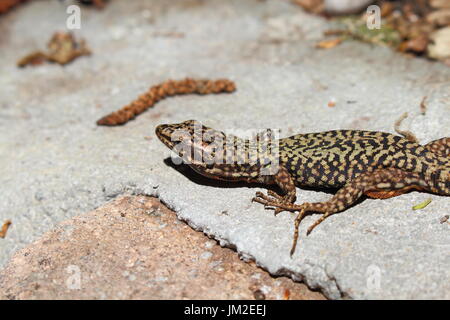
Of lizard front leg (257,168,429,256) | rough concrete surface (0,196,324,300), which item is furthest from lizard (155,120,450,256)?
rough concrete surface (0,196,324,300)

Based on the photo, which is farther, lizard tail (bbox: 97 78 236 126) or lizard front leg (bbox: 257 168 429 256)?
lizard tail (bbox: 97 78 236 126)

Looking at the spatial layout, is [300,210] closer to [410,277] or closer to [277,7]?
[410,277]

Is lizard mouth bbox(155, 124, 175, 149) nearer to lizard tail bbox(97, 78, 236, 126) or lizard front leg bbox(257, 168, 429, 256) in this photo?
lizard tail bbox(97, 78, 236, 126)

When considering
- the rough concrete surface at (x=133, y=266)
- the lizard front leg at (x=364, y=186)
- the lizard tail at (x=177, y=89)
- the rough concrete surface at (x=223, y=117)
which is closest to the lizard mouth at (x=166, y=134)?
the rough concrete surface at (x=223, y=117)
